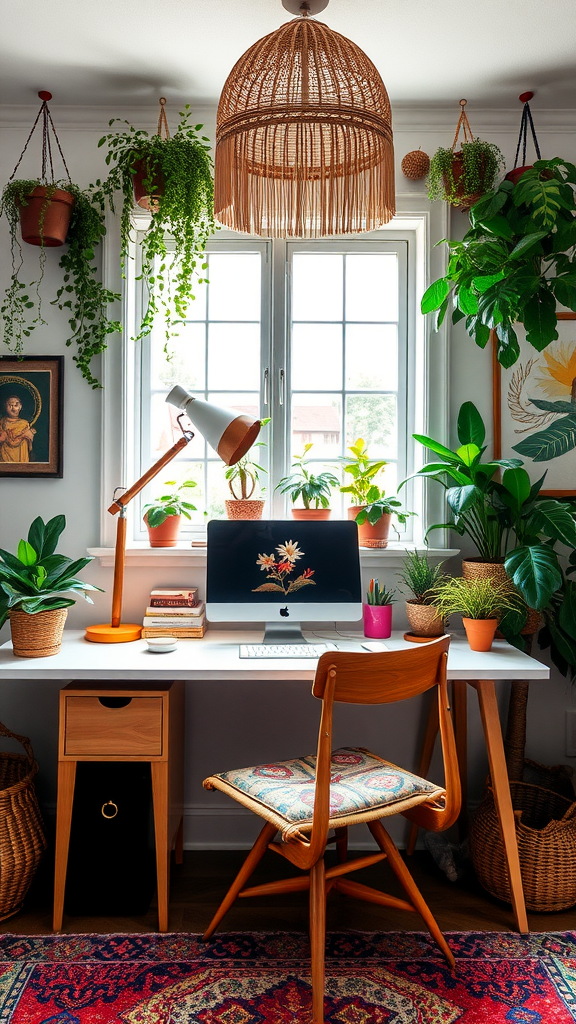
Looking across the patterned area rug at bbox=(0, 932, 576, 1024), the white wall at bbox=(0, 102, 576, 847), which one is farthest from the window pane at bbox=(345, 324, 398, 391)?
the patterned area rug at bbox=(0, 932, 576, 1024)

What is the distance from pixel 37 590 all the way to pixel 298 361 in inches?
52.9

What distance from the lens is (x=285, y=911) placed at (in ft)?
7.52

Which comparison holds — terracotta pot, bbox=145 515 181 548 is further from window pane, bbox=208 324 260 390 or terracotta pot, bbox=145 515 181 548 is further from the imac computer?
window pane, bbox=208 324 260 390

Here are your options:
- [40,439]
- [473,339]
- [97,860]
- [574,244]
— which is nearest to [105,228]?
[40,439]

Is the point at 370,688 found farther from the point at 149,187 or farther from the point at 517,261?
the point at 149,187

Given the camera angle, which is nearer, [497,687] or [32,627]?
[32,627]

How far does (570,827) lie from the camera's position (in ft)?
7.70

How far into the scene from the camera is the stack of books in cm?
257

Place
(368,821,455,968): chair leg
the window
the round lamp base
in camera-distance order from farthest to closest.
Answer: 1. the window
2. the round lamp base
3. (368,821,455,968): chair leg

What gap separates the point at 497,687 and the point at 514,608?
0.56m

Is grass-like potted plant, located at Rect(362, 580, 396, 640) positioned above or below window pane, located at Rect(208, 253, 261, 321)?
below

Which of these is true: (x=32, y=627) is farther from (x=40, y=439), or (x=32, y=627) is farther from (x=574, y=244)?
(x=574, y=244)

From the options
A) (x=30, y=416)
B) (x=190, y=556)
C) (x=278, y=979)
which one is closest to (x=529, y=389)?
(x=190, y=556)

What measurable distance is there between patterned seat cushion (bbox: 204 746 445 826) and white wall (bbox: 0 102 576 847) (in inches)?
25.1
